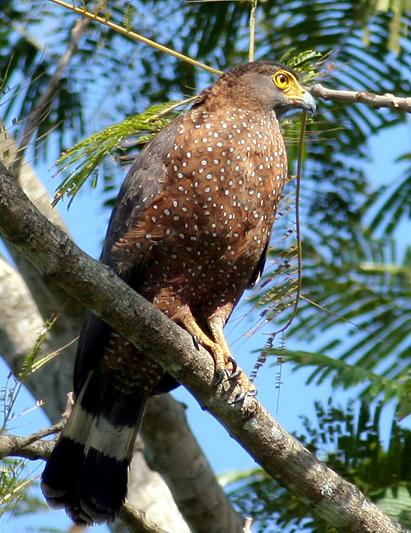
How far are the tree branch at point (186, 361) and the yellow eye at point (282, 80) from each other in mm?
1687

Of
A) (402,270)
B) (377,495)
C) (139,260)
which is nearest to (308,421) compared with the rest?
(377,495)

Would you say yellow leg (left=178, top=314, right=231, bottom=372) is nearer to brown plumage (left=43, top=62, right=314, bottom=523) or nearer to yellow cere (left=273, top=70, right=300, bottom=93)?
brown plumage (left=43, top=62, right=314, bottom=523)

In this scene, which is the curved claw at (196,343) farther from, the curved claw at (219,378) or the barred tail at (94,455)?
the barred tail at (94,455)

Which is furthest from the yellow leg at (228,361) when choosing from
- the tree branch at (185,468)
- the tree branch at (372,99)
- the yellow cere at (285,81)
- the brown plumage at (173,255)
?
the tree branch at (372,99)

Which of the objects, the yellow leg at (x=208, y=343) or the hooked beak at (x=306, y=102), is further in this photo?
the hooked beak at (x=306, y=102)

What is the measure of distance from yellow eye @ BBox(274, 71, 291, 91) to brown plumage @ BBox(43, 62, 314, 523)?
3 centimetres

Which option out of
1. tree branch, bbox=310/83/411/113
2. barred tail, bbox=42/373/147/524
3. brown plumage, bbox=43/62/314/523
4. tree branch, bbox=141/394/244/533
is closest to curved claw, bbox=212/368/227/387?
brown plumage, bbox=43/62/314/523

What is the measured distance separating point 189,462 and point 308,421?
76 centimetres

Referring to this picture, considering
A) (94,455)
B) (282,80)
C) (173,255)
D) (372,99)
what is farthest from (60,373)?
(372,99)

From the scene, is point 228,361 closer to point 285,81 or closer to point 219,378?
point 219,378

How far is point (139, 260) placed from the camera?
5699mm

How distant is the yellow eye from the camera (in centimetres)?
622

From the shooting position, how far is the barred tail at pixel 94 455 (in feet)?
18.9

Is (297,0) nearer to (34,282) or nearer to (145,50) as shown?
(145,50)
